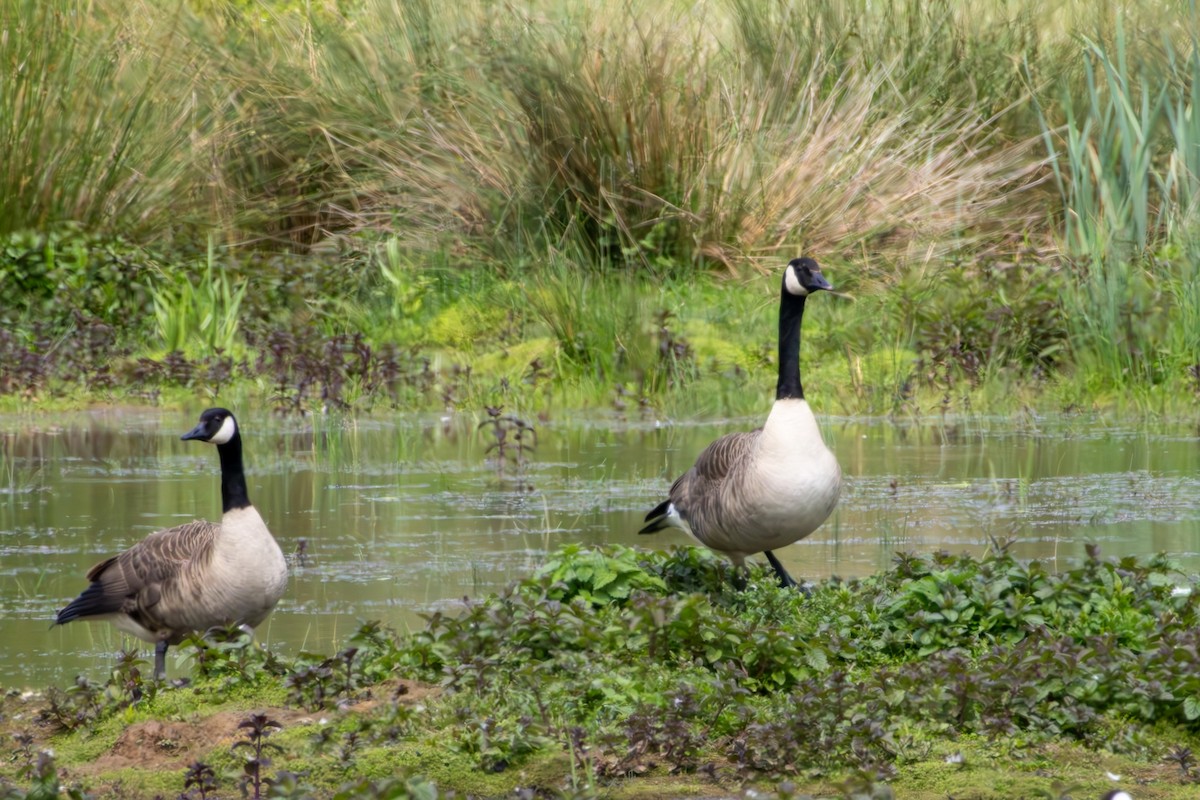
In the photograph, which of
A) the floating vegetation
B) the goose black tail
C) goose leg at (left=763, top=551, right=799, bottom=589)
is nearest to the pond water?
the floating vegetation

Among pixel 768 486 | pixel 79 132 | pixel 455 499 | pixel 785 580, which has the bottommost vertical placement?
pixel 785 580

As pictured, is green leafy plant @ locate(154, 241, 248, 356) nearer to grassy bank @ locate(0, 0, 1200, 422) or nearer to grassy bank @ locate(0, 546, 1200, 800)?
grassy bank @ locate(0, 0, 1200, 422)

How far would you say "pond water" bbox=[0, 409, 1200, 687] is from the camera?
7.41m

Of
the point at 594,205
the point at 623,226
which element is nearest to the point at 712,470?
the point at 623,226

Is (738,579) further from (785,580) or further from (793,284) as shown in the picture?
(793,284)

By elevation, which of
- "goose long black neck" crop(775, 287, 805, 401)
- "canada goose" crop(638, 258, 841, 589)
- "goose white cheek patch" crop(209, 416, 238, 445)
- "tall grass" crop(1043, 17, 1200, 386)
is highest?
"tall grass" crop(1043, 17, 1200, 386)

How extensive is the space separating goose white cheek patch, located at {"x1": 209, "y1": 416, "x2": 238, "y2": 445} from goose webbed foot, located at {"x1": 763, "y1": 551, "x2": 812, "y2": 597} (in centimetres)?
235

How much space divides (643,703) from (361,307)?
10149 mm

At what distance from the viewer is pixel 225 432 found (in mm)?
7316

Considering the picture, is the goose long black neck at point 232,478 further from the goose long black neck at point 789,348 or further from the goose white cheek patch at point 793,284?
the goose white cheek patch at point 793,284

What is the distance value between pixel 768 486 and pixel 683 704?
87.0 inches

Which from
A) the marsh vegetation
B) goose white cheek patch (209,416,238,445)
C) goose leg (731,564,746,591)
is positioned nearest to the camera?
goose leg (731,564,746,591)

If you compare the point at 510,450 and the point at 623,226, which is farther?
the point at 623,226

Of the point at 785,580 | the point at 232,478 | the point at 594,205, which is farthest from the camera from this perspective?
the point at 594,205
